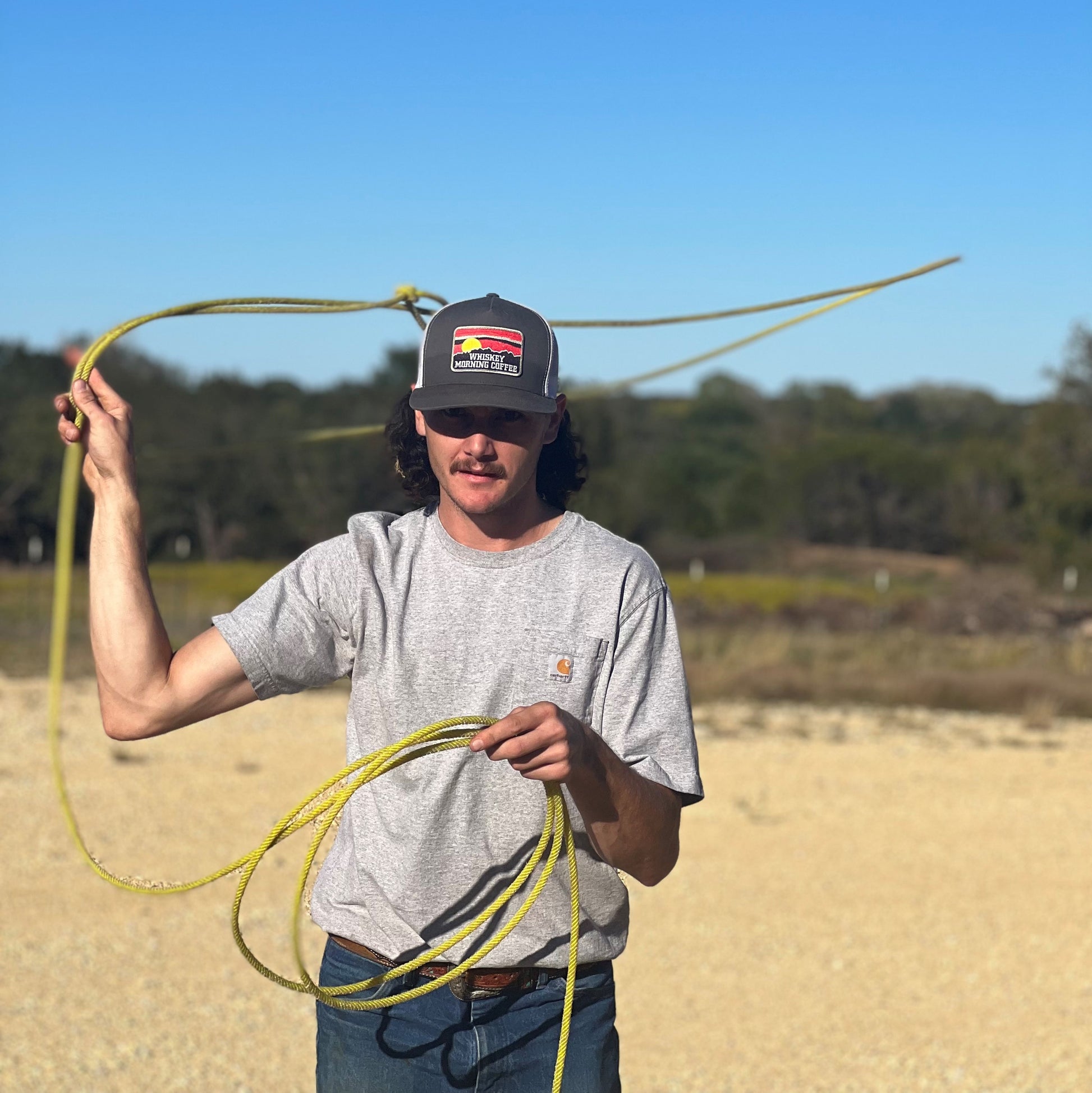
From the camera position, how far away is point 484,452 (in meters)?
2.40

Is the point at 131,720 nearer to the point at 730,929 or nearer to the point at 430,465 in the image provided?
the point at 430,465

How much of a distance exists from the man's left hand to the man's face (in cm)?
44

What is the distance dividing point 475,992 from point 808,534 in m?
44.3

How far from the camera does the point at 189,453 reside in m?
6.39

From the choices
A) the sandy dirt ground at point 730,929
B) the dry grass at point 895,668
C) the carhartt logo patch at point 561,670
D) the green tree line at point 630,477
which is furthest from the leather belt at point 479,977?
the green tree line at point 630,477

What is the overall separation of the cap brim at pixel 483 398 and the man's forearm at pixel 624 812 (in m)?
0.56

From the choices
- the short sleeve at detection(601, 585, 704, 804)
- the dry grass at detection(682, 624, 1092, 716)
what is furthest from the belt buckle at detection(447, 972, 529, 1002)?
the dry grass at detection(682, 624, 1092, 716)

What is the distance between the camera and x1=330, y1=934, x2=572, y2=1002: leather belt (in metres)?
2.41

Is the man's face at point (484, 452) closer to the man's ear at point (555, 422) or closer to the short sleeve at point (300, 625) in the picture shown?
the man's ear at point (555, 422)

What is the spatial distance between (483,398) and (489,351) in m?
0.09

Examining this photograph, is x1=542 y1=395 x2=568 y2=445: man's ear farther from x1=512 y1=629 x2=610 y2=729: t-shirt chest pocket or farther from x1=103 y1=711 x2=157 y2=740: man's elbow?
x1=103 y1=711 x2=157 y2=740: man's elbow

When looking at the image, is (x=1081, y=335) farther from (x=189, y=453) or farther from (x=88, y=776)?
(x=189, y=453)

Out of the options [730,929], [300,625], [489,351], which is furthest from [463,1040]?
[730,929]

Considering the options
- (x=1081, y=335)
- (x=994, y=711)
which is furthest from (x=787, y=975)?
(x=1081, y=335)
